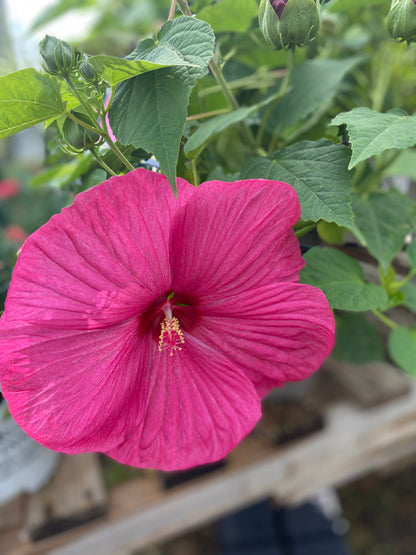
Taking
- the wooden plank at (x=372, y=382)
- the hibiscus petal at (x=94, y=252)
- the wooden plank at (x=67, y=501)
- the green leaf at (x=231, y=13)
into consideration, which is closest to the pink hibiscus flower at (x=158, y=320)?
the hibiscus petal at (x=94, y=252)

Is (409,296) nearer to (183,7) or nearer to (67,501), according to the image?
(183,7)

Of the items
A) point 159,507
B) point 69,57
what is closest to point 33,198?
point 159,507

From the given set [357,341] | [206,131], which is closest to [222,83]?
[206,131]

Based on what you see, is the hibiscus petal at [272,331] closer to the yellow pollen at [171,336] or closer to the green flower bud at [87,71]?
the yellow pollen at [171,336]

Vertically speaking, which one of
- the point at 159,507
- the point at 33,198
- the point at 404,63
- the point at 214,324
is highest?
the point at 214,324

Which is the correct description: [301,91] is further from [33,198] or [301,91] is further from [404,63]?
[33,198]

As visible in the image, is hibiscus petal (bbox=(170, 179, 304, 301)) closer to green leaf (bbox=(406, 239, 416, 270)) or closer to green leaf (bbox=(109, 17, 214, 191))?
green leaf (bbox=(109, 17, 214, 191))

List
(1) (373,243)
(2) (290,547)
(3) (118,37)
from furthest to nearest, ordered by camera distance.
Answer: (2) (290,547), (3) (118,37), (1) (373,243)
